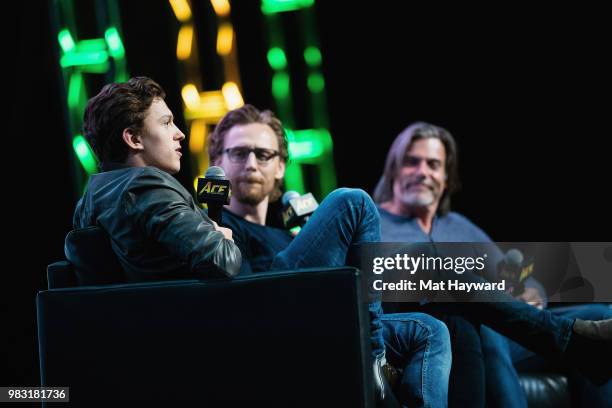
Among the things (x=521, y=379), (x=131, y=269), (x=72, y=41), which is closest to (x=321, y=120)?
(x=72, y=41)

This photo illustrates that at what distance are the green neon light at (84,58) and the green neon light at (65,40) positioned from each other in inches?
1.3

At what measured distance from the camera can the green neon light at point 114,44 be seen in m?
3.56

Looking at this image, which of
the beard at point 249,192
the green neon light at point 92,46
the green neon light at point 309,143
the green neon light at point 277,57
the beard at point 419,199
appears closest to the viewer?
the beard at point 249,192

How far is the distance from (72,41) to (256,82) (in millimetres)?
944

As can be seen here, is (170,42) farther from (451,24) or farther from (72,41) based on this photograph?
(451,24)

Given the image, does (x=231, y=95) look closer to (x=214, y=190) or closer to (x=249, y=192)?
(x=249, y=192)

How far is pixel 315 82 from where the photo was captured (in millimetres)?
3846

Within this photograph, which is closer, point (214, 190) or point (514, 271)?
point (214, 190)

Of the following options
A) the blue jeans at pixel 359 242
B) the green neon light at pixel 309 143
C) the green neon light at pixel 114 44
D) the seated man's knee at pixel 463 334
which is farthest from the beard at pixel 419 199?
the green neon light at pixel 114 44

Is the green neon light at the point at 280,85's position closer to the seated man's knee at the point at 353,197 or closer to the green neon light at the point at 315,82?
the green neon light at the point at 315,82

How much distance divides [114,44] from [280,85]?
0.86 metres

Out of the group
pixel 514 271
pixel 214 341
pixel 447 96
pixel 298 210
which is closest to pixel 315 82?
pixel 447 96

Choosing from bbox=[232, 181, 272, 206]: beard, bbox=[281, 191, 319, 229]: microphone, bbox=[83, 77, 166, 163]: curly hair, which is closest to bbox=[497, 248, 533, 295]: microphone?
bbox=[281, 191, 319, 229]: microphone

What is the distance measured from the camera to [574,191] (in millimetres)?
3896
